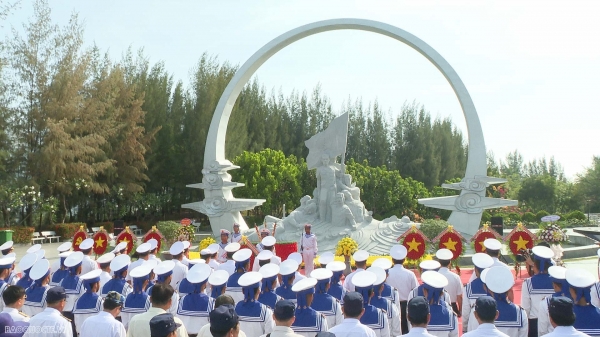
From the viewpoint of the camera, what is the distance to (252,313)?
3.90 m

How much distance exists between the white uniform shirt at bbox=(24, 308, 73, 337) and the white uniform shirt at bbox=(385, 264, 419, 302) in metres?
3.02

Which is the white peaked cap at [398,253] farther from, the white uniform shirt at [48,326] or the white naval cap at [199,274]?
the white uniform shirt at [48,326]

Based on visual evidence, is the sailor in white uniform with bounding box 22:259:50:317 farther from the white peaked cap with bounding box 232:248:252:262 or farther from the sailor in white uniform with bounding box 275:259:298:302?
the sailor in white uniform with bounding box 275:259:298:302

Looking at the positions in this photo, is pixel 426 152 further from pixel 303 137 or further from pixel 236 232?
pixel 236 232

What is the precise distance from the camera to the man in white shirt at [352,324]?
3.12 meters

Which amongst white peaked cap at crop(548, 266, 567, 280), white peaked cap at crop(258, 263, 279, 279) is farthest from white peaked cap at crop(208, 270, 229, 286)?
white peaked cap at crop(548, 266, 567, 280)

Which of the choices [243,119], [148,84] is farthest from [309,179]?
[148,84]

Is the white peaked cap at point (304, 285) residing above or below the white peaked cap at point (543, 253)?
below

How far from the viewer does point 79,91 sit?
2008 cm

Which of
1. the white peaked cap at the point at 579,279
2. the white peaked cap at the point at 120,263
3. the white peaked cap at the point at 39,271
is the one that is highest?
the white peaked cap at the point at 579,279

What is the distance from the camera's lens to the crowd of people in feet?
10.1

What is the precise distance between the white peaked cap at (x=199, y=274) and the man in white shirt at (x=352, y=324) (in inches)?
56.4

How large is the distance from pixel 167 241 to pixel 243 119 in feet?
37.9

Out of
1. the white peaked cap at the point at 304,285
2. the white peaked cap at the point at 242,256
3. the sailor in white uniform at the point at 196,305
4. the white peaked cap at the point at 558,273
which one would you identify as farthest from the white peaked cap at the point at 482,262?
the sailor in white uniform at the point at 196,305
